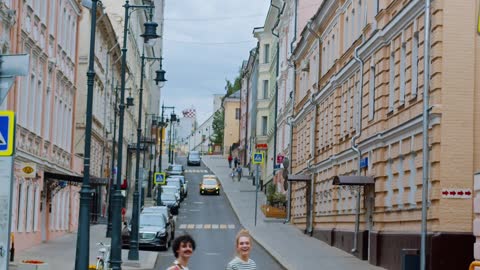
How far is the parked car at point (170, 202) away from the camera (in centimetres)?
6525

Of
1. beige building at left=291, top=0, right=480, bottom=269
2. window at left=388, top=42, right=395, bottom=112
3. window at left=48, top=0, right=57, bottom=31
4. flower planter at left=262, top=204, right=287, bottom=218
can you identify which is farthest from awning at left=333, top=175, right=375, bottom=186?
flower planter at left=262, top=204, right=287, bottom=218

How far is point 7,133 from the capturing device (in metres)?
11.4

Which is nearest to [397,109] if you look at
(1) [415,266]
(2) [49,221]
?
(1) [415,266]

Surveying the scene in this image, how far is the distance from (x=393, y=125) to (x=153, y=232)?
13.3 m

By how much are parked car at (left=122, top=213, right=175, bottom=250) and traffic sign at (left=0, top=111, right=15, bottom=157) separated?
2662 centimetres

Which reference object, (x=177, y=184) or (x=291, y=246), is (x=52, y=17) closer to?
(x=291, y=246)

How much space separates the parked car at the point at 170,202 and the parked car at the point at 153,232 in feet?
73.1

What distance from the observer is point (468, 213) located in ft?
78.7

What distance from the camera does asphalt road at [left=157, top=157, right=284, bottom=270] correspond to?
110ft

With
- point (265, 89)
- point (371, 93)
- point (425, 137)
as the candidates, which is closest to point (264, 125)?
point (265, 89)

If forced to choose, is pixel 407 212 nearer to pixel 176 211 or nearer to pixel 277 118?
pixel 176 211

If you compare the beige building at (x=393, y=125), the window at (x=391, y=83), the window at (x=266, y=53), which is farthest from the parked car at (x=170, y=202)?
the window at (x=391, y=83)

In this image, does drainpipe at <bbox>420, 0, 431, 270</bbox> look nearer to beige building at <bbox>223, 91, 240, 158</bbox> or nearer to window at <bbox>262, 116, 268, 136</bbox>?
window at <bbox>262, 116, 268, 136</bbox>

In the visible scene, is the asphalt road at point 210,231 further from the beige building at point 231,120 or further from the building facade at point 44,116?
the beige building at point 231,120
